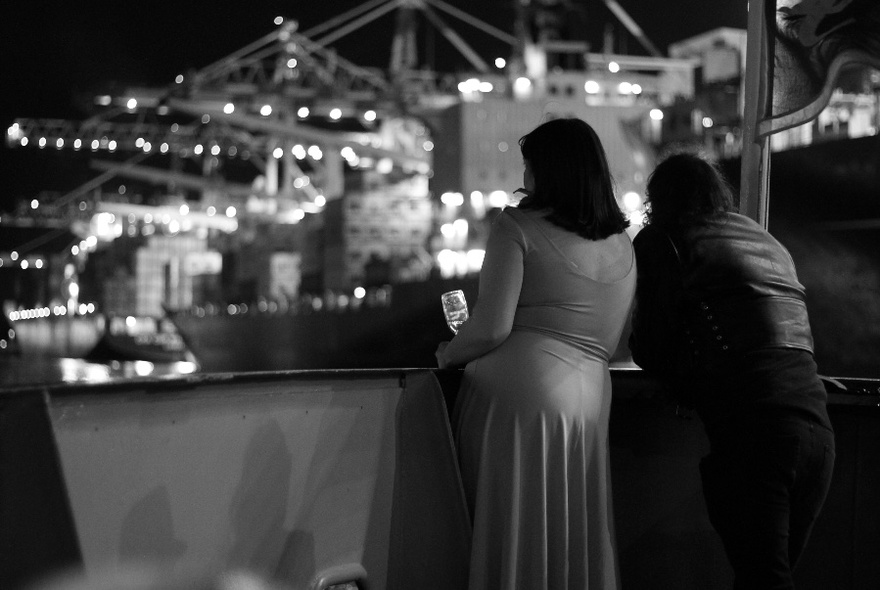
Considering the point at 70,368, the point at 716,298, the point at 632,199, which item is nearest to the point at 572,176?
the point at 716,298

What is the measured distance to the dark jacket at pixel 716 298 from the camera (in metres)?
2.55

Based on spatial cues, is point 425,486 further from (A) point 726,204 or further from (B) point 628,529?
(A) point 726,204

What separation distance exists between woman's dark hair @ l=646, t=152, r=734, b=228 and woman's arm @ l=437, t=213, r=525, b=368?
1.62ft

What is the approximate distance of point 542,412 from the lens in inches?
100

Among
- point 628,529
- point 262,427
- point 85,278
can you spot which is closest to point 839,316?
point 628,529

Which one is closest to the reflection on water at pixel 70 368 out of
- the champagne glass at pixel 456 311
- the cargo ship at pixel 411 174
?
the cargo ship at pixel 411 174

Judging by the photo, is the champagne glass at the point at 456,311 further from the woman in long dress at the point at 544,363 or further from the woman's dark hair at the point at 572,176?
the woman's dark hair at the point at 572,176

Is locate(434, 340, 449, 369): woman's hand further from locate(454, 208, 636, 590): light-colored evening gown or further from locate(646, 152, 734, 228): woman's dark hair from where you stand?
locate(646, 152, 734, 228): woman's dark hair

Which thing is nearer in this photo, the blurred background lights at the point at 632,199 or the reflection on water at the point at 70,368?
the blurred background lights at the point at 632,199

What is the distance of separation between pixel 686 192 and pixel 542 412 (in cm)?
78

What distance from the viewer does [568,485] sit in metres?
2.64

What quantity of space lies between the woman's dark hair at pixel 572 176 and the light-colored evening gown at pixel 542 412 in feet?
0.15

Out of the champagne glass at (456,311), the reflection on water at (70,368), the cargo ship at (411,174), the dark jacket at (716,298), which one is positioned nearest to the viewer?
the dark jacket at (716,298)

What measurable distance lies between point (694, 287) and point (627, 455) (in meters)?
0.81
